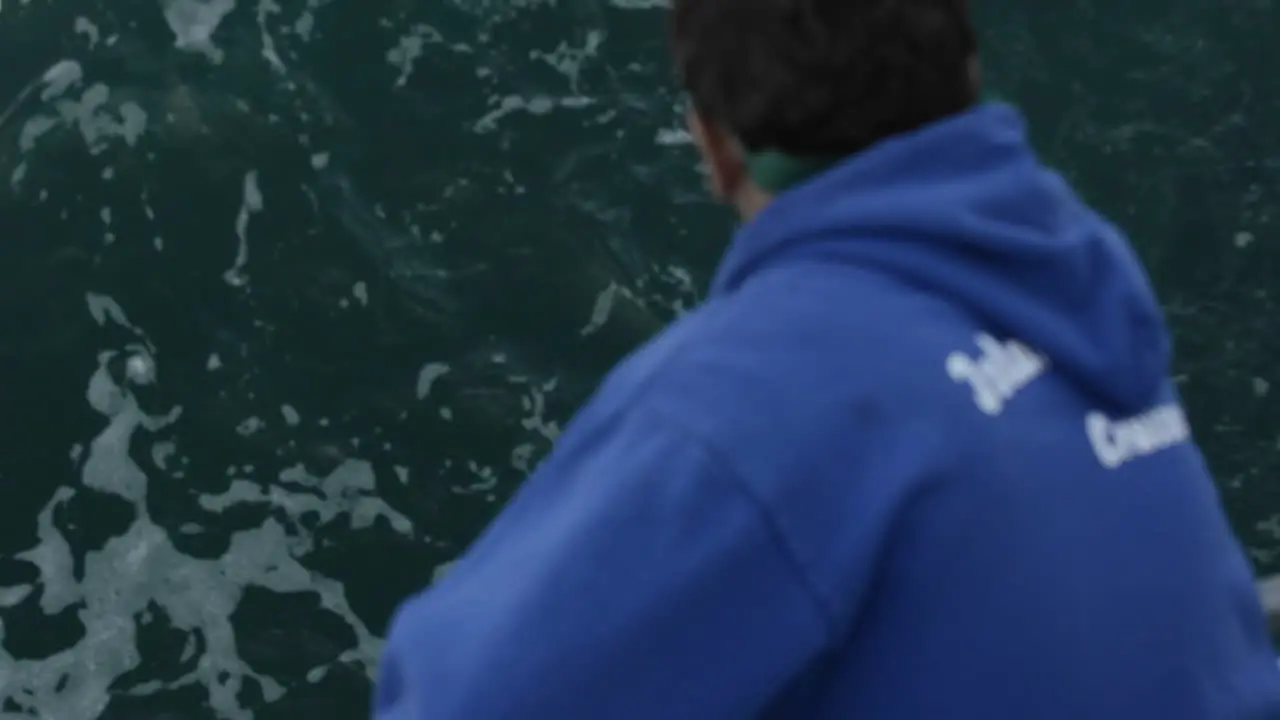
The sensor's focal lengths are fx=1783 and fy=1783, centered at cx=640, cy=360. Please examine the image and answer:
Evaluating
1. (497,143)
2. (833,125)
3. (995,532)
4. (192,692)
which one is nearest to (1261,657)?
(995,532)

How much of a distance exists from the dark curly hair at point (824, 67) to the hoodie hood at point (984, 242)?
0.03 meters

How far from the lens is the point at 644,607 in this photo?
4.17 ft

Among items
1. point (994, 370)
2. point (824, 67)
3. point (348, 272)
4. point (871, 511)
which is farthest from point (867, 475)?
point (348, 272)

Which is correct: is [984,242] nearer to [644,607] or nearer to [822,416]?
[822,416]

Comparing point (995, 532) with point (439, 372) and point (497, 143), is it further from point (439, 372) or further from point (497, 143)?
point (497, 143)

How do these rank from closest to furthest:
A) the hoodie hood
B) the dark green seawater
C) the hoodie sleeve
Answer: the hoodie sleeve → the hoodie hood → the dark green seawater

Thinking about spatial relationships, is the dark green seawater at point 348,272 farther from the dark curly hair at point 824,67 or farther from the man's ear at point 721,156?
the dark curly hair at point 824,67

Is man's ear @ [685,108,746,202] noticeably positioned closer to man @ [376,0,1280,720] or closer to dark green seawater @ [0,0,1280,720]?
man @ [376,0,1280,720]

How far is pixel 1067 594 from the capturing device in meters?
1.33

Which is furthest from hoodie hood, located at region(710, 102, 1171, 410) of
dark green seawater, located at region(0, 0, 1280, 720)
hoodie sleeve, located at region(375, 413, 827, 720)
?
dark green seawater, located at region(0, 0, 1280, 720)

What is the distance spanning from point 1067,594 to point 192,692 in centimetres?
557

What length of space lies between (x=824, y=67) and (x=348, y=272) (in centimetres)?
596

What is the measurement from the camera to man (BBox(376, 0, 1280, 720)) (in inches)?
50.1

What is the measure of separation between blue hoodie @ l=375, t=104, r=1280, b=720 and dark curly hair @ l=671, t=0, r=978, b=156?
0.11 feet
